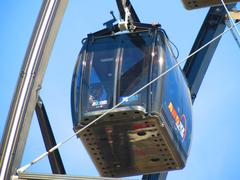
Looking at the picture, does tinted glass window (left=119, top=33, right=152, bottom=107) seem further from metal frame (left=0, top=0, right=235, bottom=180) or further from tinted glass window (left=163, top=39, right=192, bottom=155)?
metal frame (left=0, top=0, right=235, bottom=180)

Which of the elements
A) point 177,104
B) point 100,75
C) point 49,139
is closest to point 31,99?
point 49,139

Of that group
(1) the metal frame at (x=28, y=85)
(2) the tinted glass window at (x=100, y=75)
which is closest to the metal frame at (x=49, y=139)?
(2) the tinted glass window at (x=100, y=75)

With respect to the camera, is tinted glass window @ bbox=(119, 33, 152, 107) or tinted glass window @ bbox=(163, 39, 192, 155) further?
tinted glass window @ bbox=(163, 39, 192, 155)

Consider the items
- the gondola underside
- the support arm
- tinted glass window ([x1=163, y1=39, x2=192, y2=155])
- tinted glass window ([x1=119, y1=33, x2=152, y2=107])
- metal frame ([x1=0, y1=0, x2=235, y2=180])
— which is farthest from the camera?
the support arm

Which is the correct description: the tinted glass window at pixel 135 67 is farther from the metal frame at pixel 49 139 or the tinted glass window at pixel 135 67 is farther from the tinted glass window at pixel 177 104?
the metal frame at pixel 49 139

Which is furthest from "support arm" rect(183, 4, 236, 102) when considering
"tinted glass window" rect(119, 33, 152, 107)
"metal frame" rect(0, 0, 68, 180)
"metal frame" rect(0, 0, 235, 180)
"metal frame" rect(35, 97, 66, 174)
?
"metal frame" rect(0, 0, 68, 180)

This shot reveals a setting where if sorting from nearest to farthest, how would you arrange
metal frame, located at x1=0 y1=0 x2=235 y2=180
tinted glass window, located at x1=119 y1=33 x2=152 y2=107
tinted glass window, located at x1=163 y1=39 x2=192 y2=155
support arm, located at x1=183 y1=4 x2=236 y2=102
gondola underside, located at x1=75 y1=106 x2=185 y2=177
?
1. metal frame, located at x1=0 y1=0 x2=235 y2=180
2. gondola underside, located at x1=75 y1=106 x2=185 y2=177
3. tinted glass window, located at x1=119 y1=33 x2=152 y2=107
4. tinted glass window, located at x1=163 y1=39 x2=192 y2=155
5. support arm, located at x1=183 y1=4 x2=236 y2=102

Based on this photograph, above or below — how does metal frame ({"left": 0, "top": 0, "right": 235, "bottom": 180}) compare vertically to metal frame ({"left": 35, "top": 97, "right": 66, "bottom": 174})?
above

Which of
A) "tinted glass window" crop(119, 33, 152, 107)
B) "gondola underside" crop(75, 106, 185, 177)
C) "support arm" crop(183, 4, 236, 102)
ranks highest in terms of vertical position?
"tinted glass window" crop(119, 33, 152, 107)

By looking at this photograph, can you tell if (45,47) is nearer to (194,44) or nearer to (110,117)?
(110,117)

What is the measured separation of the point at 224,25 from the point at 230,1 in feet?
19.0

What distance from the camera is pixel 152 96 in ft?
37.7

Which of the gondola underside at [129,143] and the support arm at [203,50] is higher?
the gondola underside at [129,143]

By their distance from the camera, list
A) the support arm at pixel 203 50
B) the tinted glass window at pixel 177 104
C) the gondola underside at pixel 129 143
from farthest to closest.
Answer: the support arm at pixel 203 50
the tinted glass window at pixel 177 104
the gondola underside at pixel 129 143
